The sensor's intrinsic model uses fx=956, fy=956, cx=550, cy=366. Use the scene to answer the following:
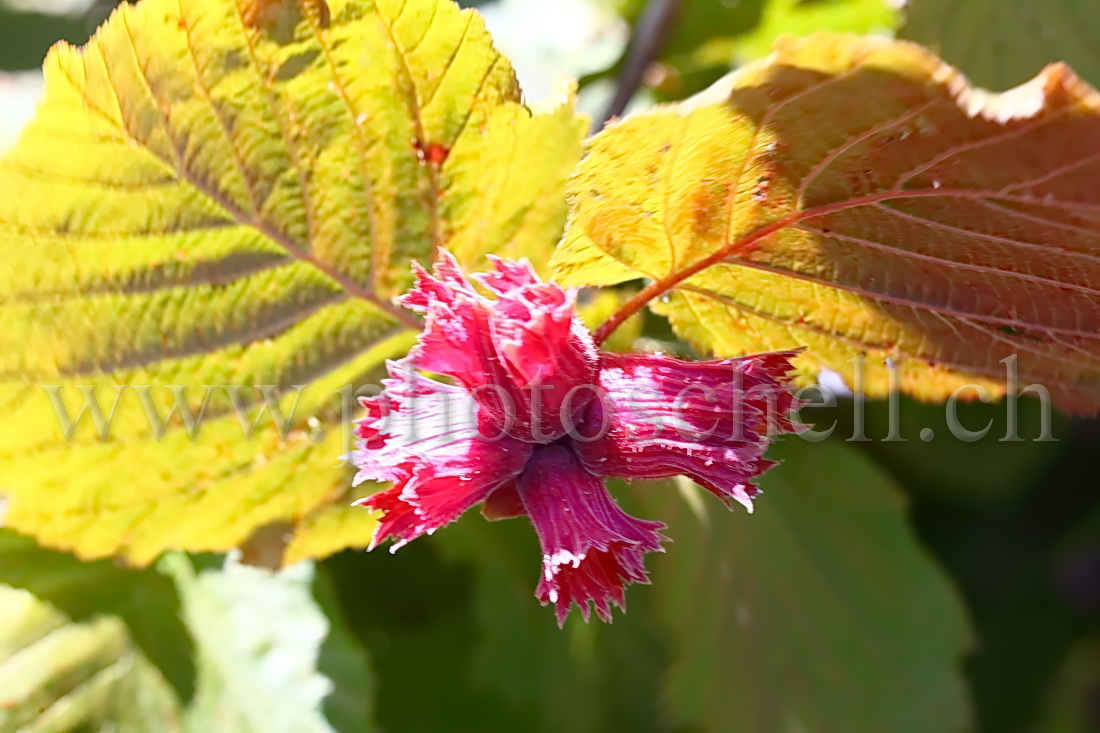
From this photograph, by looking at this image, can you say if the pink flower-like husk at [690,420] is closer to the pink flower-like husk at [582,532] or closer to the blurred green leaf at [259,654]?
the pink flower-like husk at [582,532]

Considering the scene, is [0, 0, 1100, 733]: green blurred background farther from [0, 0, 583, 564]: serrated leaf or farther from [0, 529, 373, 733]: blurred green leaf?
[0, 0, 583, 564]: serrated leaf

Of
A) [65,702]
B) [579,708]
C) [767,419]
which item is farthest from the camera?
[579,708]

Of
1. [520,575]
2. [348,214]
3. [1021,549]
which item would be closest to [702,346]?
[348,214]

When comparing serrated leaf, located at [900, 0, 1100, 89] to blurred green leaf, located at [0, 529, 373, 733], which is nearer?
blurred green leaf, located at [0, 529, 373, 733]

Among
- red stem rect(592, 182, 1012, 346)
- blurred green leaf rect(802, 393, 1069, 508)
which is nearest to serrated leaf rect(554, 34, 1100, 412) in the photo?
red stem rect(592, 182, 1012, 346)

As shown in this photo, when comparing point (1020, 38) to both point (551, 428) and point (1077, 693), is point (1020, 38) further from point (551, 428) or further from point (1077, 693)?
point (1077, 693)

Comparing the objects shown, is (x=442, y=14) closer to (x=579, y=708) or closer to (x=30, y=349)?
(x=30, y=349)

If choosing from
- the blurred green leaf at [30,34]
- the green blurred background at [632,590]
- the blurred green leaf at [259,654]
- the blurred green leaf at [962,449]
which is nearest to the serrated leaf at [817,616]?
the green blurred background at [632,590]

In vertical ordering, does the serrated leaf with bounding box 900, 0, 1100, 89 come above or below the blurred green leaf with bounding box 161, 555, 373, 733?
above
